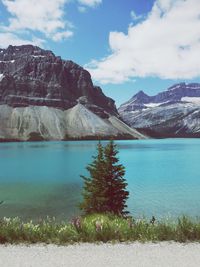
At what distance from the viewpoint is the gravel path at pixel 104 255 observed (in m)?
10.7

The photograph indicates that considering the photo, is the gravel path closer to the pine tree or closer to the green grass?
the green grass

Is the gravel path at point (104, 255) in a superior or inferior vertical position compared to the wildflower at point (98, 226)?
inferior

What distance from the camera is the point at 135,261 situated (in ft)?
35.6

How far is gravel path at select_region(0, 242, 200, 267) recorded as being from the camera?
10656 millimetres

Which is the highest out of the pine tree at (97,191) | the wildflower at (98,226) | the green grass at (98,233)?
the wildflower at (98,226)

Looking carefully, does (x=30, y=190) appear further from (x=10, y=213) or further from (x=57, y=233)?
(x=57, y=233)

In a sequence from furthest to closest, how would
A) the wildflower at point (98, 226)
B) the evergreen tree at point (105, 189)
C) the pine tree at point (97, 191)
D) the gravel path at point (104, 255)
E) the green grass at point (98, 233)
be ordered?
the evergreen tree at point (105, 189) → the pine tree at point (97, 191) → the wildflower at point (98, 226) → the green grass at point (98, 233) → the gravel path at point (104, 255)

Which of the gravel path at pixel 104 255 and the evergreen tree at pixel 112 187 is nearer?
the gravel path at pixel 104 255

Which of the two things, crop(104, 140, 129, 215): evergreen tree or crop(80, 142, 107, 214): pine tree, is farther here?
crop(104, 140, 129, 215): evergreen tree

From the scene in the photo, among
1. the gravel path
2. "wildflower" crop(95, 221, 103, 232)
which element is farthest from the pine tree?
the gravel path

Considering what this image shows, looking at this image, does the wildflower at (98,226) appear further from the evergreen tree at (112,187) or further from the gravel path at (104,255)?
the evergreen tree at (112,187)

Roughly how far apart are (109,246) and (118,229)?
1103 millimetres

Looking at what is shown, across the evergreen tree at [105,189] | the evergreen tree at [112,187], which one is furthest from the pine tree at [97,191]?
the evergreen tree at [112,187]

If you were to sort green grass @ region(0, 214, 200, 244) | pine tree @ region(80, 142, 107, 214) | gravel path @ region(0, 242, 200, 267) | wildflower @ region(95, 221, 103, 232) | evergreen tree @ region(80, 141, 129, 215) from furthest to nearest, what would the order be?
evergreen tree @ region(80, 141, 129, 215)
pine tree @ region(80, 142, 107, 214)
wildflower @ region(95, 221, 103, 232)
green grass @ region(0, 214, 200, 244)
gravel path @ region(0, 242, 200, 267)
